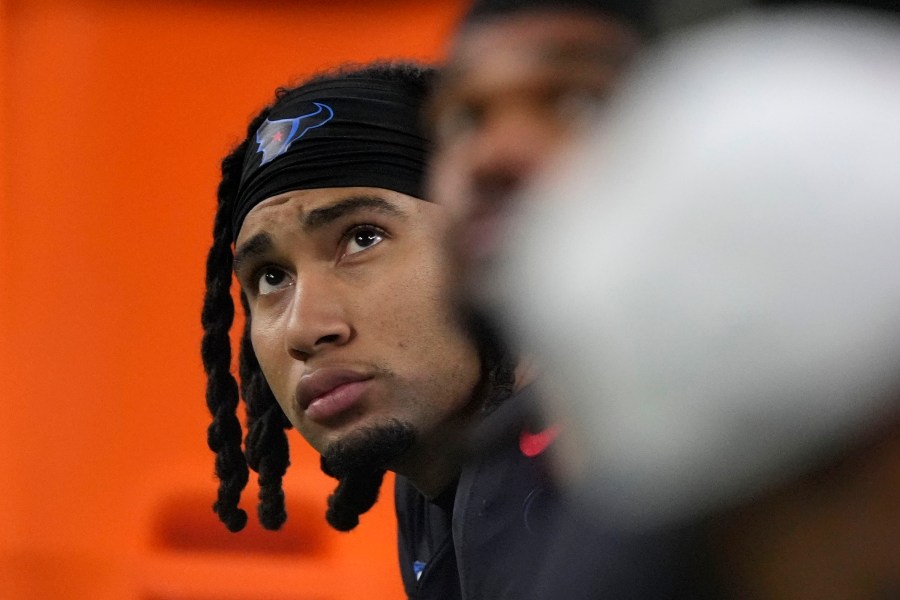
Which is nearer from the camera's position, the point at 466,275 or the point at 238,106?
the point at 466,275

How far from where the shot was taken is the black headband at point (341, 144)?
0.75 metres

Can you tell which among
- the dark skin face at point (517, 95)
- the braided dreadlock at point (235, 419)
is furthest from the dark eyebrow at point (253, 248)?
the dark skin face at point (517, 95)

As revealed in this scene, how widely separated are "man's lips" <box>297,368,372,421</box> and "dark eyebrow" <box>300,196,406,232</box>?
10 centimetres

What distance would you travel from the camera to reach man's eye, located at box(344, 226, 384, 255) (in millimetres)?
725

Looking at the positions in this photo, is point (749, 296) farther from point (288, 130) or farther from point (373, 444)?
point (288, 130)

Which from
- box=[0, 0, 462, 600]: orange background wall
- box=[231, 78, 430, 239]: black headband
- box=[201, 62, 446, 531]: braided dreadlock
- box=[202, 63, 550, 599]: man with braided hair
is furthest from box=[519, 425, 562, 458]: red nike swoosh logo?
box=[0, 0, 462, 600]: orange background wall

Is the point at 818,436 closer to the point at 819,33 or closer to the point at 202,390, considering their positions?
the point at 819,33

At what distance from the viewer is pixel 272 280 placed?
0.77m

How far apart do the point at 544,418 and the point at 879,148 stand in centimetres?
21

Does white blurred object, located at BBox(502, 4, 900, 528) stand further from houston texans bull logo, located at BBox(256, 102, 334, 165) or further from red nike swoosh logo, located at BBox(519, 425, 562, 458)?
houston texans bull logo, located at BBox(256, 102, 334, 165)

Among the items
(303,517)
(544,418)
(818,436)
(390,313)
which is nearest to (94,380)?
(303,517)

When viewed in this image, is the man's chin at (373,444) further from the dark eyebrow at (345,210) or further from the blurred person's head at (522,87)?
the blurred person's head at (522,87)

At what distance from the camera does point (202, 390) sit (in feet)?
A: 3.90

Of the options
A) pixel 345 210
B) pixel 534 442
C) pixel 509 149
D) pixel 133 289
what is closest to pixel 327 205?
pixel 345 210
